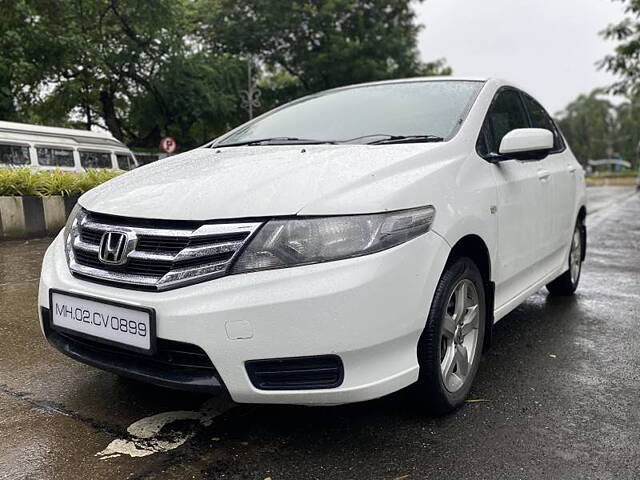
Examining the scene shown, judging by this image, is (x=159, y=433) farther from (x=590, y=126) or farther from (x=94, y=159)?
(x=590, y=126)

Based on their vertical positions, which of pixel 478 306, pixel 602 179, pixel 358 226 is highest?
pixel 358 226

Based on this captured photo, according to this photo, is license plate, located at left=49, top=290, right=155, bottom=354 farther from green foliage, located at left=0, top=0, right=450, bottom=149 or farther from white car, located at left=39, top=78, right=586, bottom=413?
green foliage, located at left=0, top=0, right=450, bottom=149

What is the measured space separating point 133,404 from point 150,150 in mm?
23647

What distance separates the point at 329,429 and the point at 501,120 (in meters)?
1.93

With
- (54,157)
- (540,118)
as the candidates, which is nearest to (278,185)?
(540,118)

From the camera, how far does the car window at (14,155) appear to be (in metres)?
12.9

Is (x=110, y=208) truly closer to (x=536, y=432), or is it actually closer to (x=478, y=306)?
(x=478, y=306)

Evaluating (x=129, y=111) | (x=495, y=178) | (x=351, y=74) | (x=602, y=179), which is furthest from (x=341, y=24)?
(x=602, y=179)

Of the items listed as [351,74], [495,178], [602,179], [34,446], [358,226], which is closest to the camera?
[358,226]

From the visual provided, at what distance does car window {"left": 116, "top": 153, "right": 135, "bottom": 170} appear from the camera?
54.6 ft

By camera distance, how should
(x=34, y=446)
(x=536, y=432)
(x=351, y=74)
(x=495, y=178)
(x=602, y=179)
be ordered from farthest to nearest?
(x=602, y=179), (x=351, y=74), (x=495, y=178), (x=536, y=432), (x=34, y=446)

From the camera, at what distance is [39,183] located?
283 inches

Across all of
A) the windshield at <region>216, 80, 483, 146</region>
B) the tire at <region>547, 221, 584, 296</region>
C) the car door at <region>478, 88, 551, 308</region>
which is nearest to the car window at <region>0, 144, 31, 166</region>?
the windshield at <region>216, 80, 483, 146</region>

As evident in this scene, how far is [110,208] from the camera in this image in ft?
7.40
